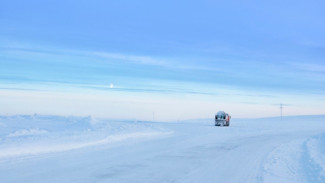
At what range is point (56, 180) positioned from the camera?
9125 millimetres

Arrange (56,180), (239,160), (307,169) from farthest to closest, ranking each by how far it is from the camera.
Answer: (239,160)
(307,169)
(56,180)

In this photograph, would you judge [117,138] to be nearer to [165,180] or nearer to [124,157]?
[124,157]

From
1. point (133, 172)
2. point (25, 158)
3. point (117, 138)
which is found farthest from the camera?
point (117, 138)

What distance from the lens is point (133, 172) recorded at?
10.7 meters

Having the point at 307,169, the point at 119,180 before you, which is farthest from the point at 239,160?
the point at 119,180

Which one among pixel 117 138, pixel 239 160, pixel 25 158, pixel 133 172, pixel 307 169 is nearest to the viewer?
pixel 133 172

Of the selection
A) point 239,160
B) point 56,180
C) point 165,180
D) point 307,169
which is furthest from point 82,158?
point 307,169

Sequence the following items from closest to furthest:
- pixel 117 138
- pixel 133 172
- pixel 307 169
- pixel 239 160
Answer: pixel 133 172 < pixel 307 169 < pixel 239 160 < pixel 117 138

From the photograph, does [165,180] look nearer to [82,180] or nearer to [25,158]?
[82,180]

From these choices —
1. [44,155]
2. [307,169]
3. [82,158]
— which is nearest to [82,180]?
[82,158]

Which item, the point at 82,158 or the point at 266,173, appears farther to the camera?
the point at 82,158

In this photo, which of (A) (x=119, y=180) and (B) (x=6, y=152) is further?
(B) (x=6, y=152)

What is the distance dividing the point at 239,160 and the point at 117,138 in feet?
36.5

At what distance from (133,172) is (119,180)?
4.49ft
